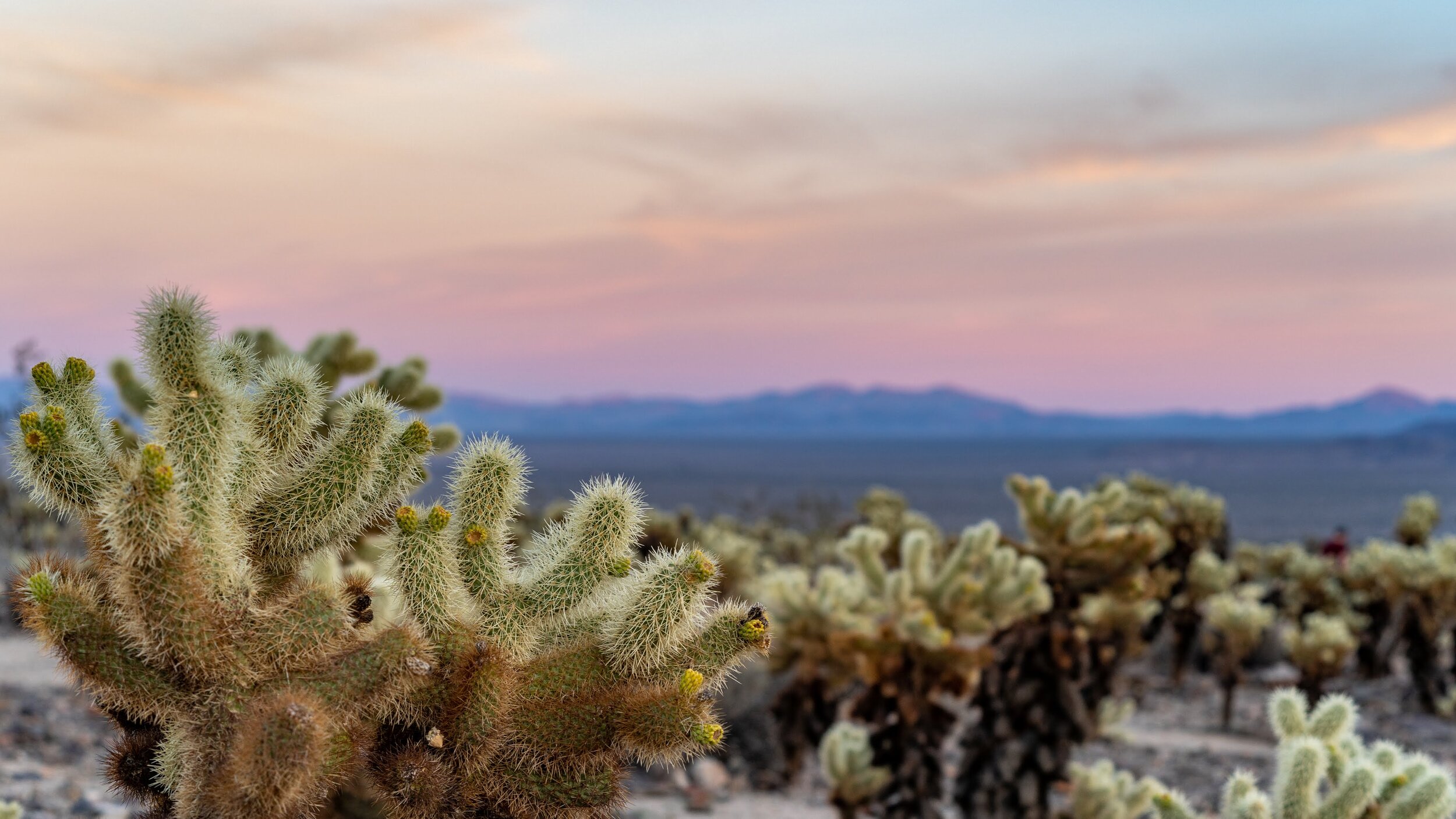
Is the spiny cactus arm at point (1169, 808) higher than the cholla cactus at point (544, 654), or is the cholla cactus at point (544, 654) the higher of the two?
the cholla cactus at point (544, 654)

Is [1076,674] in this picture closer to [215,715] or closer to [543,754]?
[543,754]

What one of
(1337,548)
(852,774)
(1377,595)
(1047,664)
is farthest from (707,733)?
(1337,548)

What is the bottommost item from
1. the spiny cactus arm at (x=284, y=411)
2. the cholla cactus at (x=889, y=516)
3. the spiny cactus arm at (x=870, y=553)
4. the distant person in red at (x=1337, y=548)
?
the distant person in red at (x=1337, y=548)

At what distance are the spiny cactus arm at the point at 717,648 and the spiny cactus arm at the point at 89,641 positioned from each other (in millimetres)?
1009

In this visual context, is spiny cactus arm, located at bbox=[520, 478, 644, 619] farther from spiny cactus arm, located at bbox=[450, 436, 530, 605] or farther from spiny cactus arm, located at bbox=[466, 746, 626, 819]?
spiny cactus arm, located at bbox=[466, 746, 626, 819]

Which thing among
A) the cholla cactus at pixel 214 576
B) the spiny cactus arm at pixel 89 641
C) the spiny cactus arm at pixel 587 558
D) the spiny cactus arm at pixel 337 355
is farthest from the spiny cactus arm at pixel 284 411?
the spiny cactus arm at pixel 337 355

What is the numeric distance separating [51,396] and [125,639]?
1.69 feet

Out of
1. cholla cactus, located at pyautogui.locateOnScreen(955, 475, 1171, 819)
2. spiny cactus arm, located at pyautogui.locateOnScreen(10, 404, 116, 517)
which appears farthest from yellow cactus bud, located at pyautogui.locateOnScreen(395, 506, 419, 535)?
cholla cactus, located at pyautogui.locateOnScreen(955, 475, 1171, 819)

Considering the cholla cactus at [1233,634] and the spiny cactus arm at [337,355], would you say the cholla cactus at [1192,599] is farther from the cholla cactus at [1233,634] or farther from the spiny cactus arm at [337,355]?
the spiny cactus arm at [337,355]

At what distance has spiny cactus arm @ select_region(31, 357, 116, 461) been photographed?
2.23m

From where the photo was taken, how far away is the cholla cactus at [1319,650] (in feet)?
38.4

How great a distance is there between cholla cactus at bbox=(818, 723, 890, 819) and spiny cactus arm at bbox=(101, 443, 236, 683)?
537cm

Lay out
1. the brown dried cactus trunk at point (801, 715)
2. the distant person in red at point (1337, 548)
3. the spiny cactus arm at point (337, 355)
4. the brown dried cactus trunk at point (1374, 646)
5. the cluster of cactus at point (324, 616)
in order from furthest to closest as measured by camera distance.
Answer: the distant person in red at point (1337, 548), the brown dried cactus trunk at point (1374, 646), the brown dried cactus trunk at point (801, 715), the spiny cactus arm at point (337, 355), the cluster of cactus at point (324, 616)

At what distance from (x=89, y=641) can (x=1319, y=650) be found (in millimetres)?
12426
